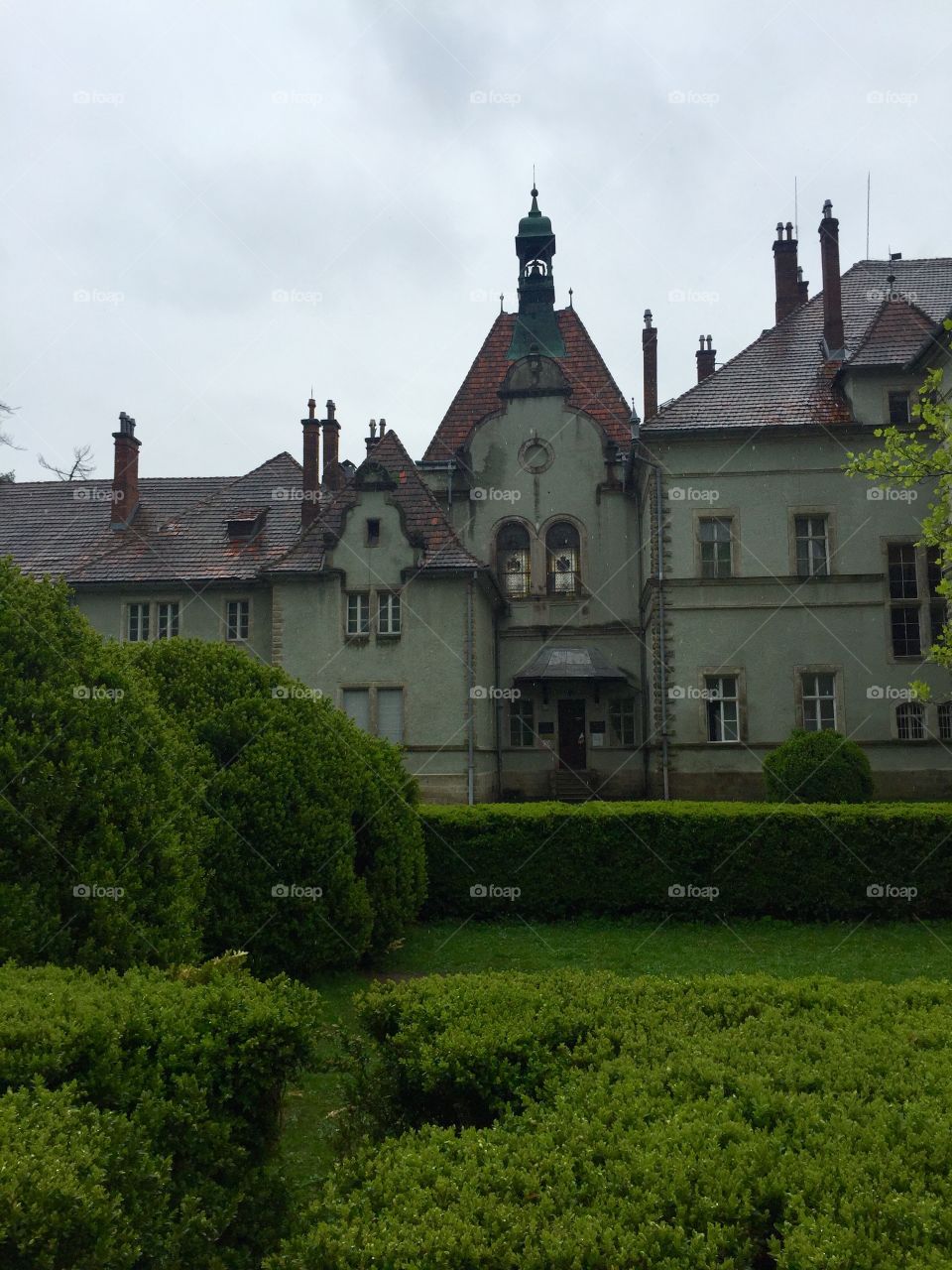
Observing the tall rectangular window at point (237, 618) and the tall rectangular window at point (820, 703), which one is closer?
the tall rectangular window at point (820, 703)

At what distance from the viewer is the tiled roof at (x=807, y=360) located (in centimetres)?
3002

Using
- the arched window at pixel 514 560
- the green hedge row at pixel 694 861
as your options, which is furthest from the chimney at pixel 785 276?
the green hedge row at pixel 694 861

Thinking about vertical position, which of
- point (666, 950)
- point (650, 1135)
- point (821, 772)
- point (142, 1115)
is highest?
point (821, 772)

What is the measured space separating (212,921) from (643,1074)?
6.47 m

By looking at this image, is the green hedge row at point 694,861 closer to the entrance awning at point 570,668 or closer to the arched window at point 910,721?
the arched window at point 910,721

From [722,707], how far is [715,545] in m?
4.85

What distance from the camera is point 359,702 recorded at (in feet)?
99.2

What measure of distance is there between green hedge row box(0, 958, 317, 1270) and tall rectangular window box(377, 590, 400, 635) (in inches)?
967

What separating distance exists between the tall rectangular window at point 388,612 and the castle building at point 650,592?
0.07 meters

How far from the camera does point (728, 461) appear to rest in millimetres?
30188

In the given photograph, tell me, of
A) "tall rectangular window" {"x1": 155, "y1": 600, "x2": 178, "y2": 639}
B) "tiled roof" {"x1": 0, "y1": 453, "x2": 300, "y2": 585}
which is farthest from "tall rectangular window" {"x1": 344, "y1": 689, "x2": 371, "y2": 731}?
"tall rectangular window" {"x1": 155, "y1": 600, "x2": 178, "y2": 639}

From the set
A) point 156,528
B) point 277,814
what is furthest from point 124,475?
point 277,814

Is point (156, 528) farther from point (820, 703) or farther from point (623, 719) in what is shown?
point (820, 703)

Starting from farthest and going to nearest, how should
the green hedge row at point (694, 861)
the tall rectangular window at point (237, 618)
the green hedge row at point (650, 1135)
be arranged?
the tall rectangular window at point (237, 618)
the green hedge row at point (694, 861)
the green hedge row at point (650, 1135)
